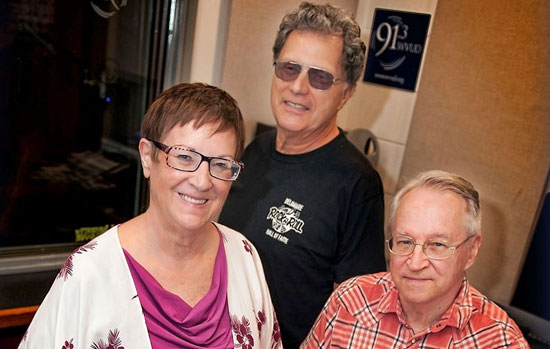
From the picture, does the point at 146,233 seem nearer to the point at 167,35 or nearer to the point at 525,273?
the point at 167,35

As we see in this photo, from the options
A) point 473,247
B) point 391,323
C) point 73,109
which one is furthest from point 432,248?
point 73,109

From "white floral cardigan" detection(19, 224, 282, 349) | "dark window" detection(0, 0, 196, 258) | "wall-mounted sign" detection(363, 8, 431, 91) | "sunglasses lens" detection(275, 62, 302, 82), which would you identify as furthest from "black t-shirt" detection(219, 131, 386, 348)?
"wall-mounted sign" detection(363, 8, 431, 91)

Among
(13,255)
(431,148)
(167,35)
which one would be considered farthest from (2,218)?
(431,148)

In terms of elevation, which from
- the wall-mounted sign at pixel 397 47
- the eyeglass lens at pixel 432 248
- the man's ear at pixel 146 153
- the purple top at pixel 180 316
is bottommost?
the purple top at pixel 180 316

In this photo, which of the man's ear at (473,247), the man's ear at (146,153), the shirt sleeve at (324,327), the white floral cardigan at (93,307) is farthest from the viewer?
the shirt sleeve at (324,327)

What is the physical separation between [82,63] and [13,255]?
0.75 meters

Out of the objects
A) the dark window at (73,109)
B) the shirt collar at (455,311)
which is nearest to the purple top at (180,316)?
the shirt collar at (455,311)

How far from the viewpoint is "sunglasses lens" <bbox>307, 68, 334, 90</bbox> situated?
1.66m

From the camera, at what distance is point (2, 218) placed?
207 centimetres

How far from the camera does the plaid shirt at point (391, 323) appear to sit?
139 centimetres

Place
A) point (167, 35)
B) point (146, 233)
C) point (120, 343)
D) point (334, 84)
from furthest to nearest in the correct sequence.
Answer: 1. point (167, 35)
2. point (334, 84)
3. point (146, 233)
4. point (120, 343)

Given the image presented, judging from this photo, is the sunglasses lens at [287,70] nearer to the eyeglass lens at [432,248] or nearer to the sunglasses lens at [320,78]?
the sunglasses lens at [320,78]

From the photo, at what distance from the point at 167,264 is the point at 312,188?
529mm

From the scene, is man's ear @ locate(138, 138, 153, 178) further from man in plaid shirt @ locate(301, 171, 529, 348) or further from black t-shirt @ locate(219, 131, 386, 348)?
man in plaid shirt @ locate(301, 171, 529, 348)
